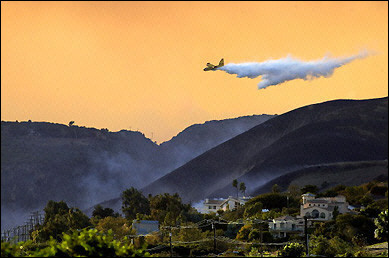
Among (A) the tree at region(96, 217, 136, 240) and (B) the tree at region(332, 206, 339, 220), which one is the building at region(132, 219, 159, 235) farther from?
(B) the tree at region(332, 206, 339, 220)

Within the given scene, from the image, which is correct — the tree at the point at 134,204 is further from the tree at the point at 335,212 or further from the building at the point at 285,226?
the tree at the point at 335,212

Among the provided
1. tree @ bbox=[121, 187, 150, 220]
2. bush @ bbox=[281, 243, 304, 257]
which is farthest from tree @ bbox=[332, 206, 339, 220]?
tree @ bbox=[121, 187, 150, 220]

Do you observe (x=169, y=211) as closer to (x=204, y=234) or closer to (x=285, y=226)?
(x=285, y=226)

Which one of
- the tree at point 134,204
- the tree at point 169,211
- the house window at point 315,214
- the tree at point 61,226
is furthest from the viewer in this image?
the tree at point 134,204

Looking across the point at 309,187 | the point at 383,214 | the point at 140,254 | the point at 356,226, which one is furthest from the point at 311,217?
the point at 140,254

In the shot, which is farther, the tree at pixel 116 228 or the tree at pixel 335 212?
the tree at pixel 335 212

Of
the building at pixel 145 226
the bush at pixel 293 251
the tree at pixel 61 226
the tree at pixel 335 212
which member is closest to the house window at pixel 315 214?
the tree at pixel 335 212

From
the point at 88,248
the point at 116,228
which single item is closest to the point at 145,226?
the point at 116,228
